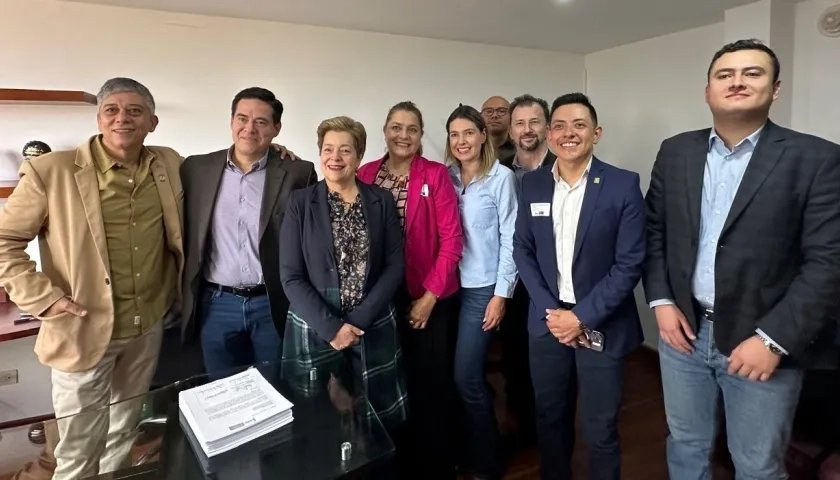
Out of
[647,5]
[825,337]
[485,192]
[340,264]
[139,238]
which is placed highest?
[647,5]

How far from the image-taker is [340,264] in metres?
1.81

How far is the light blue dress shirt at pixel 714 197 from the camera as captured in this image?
1.47m

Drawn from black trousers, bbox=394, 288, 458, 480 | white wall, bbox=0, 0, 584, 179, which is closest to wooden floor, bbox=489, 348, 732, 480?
black trousers, bbox=394, 288, 458, 480

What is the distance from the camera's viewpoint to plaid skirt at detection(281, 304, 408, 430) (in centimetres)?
173

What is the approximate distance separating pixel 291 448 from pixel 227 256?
94 centimetres

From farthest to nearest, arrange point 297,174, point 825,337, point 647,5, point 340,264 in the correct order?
point 647,5
point 297,174
point 340,264
point 825,337

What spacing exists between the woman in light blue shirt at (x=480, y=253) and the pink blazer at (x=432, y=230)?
0.09m

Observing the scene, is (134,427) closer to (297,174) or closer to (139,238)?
(139,238)

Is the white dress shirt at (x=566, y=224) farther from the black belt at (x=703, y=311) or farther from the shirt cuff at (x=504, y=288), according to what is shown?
the black belt at (x=703, y=311)

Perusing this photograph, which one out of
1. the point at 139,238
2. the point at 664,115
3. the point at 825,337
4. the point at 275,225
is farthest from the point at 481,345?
the point at 664,115

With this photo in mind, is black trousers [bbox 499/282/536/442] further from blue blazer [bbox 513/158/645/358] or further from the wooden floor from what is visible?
blue blazer [bbox 513/158/645/358]

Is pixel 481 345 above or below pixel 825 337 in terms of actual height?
below

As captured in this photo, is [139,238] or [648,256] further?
[139,238]

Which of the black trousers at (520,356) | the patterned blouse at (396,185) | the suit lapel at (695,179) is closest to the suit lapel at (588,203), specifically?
the suit lapel at (695,179)
